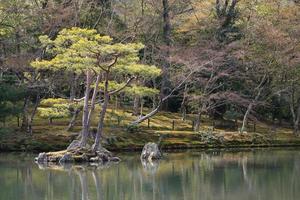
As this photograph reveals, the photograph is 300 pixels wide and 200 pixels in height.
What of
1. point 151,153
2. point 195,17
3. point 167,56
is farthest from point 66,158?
point 195,17

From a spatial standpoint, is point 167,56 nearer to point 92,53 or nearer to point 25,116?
point 25,116

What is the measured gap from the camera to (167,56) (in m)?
43.8

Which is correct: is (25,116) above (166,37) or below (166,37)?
below

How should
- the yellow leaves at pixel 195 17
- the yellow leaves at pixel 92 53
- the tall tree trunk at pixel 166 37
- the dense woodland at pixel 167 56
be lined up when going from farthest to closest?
the yellow leaves at pixel 195 17 → the tall tree trunk at pixel 166 37 → the dense woodland at pixel 167 56 → the yellow leaves at pixel 92 53

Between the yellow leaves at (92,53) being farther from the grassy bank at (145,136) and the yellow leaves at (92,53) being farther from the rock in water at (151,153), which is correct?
the grassy bank at (145,136)

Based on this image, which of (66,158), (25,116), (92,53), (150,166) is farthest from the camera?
(25,116)

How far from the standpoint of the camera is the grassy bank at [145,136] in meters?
36.4

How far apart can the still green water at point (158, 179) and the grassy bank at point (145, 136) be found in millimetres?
2543

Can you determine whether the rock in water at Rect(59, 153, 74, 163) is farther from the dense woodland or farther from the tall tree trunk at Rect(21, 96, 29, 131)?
the tall tree trunk at Rect(21, 96, 29, 131)

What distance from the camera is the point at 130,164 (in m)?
29.6

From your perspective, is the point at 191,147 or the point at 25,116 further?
the point at 191,147

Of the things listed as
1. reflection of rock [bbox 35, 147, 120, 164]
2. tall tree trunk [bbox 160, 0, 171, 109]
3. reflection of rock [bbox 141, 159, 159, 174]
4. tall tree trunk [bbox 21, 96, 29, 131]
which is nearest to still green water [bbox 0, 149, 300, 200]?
reflection of rock [bbox 141, 159, 159, 174]

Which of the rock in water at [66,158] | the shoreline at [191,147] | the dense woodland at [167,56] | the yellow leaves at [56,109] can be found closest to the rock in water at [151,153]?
the dense woodland at [167,56]

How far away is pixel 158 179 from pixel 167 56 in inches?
848
